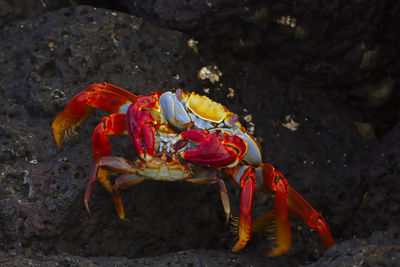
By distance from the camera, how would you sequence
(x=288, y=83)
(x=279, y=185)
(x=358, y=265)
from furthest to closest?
(x=288, y=83), (x=279, y=185), (x=358, y=265)

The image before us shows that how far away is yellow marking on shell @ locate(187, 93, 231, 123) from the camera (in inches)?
102

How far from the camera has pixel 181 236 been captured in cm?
324

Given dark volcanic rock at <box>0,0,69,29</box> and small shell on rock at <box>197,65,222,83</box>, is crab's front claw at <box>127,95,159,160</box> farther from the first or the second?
dark volcanic rock at <box>0,0,69,29</box>

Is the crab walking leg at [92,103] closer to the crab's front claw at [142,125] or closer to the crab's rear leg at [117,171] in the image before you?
the crab's front claw at [142,125]

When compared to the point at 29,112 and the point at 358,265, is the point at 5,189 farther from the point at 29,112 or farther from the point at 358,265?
the point at 358,265

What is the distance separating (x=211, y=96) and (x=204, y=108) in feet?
2.92

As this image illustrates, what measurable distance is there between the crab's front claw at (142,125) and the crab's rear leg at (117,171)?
0.16 metres

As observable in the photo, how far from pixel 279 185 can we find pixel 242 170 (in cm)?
24

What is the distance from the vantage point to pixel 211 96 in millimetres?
3480

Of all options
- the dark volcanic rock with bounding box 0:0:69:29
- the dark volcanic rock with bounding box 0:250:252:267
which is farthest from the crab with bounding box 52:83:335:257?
the dark volcanic rock with bounding box 0:0:69:29

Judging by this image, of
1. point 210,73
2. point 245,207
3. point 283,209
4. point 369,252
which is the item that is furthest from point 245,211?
point 210,73

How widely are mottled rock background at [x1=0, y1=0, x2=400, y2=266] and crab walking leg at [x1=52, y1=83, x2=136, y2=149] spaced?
0.43 feet

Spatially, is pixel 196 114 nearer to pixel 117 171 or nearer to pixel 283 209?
pixel 117 171

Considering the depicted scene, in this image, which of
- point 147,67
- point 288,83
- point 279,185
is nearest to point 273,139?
point 288,83
